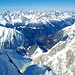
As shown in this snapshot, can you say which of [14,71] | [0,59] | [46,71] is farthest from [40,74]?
[0,59]

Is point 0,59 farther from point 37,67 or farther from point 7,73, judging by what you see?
point 37,67

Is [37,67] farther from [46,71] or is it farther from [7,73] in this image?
[7,73]

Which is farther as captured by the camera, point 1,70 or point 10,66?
point 10,66

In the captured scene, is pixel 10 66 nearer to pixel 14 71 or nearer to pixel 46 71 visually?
pixel 14 71

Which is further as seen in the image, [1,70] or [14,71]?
[14,71]

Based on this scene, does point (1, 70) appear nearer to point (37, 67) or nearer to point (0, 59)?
point (0, 59)

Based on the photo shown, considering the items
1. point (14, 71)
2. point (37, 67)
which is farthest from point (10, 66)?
point (37, 67)

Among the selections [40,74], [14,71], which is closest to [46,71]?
[40,74]
